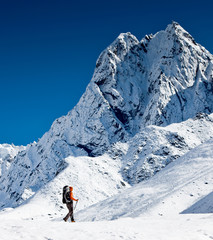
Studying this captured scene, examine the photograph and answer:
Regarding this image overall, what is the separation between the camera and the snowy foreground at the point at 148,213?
1244 cm

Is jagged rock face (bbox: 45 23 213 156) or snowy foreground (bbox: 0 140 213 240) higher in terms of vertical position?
jagged rock face (bbox: 45 23 213 156)

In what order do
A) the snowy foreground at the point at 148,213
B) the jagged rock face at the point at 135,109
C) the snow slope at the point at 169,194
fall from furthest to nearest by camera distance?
the jagged rock face at the point at 135,109, the snow slope at the point at 169,194, the snowy foreground at the point at 148,213

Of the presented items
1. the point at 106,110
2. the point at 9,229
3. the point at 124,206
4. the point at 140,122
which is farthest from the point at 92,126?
the point at 9,229

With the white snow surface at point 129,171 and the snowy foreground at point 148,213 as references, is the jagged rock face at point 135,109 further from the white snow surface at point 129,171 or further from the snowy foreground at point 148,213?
the snowy foreground at point 148,213

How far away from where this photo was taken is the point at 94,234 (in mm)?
12117

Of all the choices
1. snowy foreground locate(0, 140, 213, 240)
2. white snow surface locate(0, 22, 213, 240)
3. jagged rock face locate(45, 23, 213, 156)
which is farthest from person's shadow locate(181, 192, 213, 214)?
jagged rock face locate(45, 23, 213, 156)

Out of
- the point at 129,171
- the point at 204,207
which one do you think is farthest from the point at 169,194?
the point at 129,171

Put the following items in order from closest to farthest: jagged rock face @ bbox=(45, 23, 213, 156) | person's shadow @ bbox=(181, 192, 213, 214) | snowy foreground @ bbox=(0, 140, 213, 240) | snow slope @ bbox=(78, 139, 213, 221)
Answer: snowy foreground @ bbox=(0, 140, 213, 240)
person's shadow @ bbox=(181, 192, 213, 214)
snow slope @ bbox=(78, 139, 213, 221)
jagged rock face @ bbox=(45, 23, 213, 156)

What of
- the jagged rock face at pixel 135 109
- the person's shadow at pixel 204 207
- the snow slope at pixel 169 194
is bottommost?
the person's shadow at pixel 204 207

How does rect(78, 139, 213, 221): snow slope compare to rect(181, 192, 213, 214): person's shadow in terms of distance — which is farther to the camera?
rect(78, 139, 213, 221): snow slope

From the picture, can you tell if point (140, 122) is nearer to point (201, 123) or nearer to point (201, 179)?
point (201, 123)

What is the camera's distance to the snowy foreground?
1244 centimetres

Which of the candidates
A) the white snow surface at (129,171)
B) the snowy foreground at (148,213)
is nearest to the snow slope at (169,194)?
the snowy foreground at (148,213)

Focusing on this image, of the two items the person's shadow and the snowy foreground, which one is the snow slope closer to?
the snowy foreground
